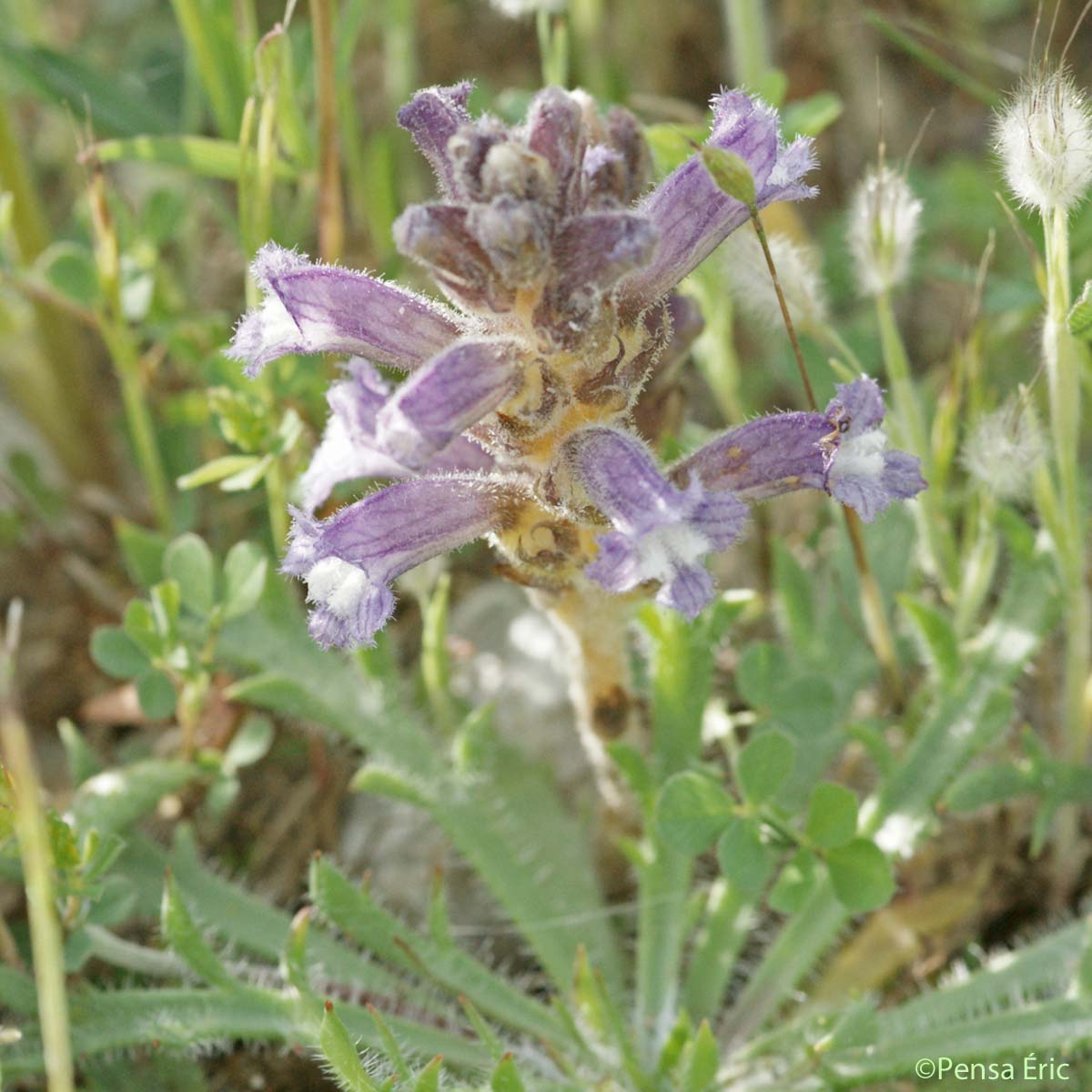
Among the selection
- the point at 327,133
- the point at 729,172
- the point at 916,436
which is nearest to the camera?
the point at 729,172

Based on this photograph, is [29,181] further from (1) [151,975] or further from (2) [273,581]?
(1) [151,975]

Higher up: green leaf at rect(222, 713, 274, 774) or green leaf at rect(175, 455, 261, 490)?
green leaf at rect(175, 455, 261, 490)

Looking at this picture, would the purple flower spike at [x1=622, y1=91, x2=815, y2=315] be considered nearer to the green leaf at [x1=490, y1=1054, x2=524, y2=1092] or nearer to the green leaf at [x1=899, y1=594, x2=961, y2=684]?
the green leaf at [x1=899, y1=594, x2=961, y2=684]

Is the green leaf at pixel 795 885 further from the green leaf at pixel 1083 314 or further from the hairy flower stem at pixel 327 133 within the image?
the hairy flower stem at pixel 327 133

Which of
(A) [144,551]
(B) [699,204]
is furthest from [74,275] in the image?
(B) [699,204]

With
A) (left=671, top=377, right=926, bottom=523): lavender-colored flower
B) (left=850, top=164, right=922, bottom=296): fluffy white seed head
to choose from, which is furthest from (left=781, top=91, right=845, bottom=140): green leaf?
(left=671, top=377, right=926, bottom=523): lavender-colored flower

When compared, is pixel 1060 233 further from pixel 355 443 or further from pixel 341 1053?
pixel 341 1053
